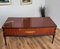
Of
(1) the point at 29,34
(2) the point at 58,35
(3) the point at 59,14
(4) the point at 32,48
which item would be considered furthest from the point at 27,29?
(3) the point at 59,14

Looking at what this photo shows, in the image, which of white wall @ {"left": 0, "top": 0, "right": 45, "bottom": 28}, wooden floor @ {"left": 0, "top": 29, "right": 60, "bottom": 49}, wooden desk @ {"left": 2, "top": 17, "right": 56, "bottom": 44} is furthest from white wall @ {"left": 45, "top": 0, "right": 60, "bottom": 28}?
wooden desk @ {"left": 2, "top": 17, "right": 56, "bottom": 44}

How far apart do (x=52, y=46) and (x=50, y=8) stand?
168 cm

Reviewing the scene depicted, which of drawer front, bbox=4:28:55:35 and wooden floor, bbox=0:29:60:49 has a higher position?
drawer front, bbox=4:28:55:35

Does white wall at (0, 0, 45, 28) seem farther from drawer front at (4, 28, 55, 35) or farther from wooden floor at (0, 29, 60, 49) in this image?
drawer front at (4, 28, 55, 35)

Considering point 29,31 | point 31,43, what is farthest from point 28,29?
point 31,43

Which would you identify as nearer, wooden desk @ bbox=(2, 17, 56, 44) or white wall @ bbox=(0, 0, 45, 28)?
wooden desk @ bbox=(2, 17, 56, 44)

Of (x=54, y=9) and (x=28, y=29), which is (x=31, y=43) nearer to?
(x=28, y=29)

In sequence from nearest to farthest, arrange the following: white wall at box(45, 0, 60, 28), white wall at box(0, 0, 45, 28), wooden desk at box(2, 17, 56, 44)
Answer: wooden desk at box(2, 17, 56, 44) → white wall at box(45, 0, 60, 28) → white wall at box(0, 0, 45, 28)

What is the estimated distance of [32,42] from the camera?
10.5 ft

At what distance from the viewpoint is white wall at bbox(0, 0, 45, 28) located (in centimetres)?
425

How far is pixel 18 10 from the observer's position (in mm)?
4336

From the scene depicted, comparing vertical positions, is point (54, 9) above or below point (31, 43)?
above

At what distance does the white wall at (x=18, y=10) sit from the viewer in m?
4.25

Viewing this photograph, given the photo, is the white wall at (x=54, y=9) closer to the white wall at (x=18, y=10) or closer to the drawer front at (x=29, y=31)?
the white wall at (x=18, y=10)
